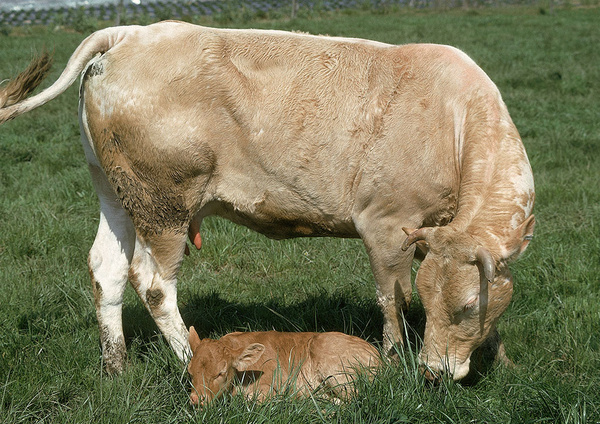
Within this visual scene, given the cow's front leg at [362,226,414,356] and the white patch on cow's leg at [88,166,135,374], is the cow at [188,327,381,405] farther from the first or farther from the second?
the white patch on cow's leg at [88,166,135,374]

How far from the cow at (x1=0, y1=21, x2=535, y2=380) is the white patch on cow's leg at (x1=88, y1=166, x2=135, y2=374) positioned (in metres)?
0.03

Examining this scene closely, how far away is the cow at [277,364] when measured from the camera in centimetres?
360

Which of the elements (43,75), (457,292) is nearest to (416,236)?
(457,292)

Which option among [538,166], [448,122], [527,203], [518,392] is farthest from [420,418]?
[538,166]

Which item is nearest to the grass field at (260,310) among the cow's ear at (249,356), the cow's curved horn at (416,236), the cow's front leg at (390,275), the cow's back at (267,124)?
the cow's ear at (249,356)

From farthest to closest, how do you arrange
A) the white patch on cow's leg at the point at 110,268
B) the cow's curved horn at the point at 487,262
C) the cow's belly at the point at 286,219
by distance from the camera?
the white patch on cow's leg at the point at 110,268 → the cow's belly at the point at 286,219 → the cow's curved horn at the point at 487,262

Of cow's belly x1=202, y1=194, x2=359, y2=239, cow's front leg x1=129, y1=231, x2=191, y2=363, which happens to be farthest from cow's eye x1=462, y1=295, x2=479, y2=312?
cow's front leg x1=129, y1=231, x2=191, y2=363

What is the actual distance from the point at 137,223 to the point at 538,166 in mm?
5826

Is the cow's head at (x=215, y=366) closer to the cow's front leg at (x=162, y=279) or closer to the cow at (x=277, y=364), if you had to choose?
the cow at (x=277, y=364)

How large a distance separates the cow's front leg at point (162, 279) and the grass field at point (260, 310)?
5.3 inches

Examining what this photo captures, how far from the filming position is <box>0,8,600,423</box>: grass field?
3.51 m

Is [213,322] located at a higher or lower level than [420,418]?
lower

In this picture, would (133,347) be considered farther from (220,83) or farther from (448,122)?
(448,122)

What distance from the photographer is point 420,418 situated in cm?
340
